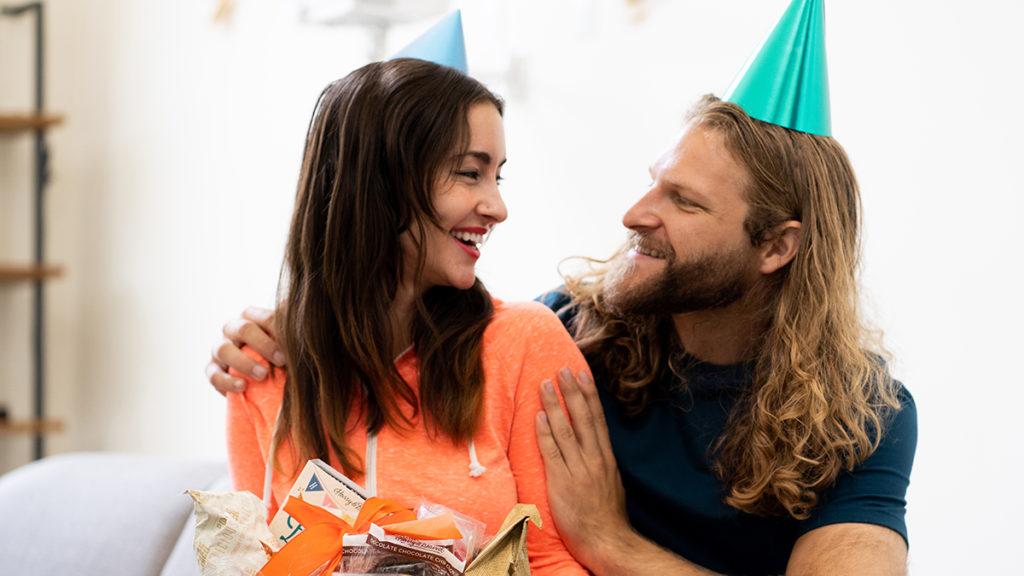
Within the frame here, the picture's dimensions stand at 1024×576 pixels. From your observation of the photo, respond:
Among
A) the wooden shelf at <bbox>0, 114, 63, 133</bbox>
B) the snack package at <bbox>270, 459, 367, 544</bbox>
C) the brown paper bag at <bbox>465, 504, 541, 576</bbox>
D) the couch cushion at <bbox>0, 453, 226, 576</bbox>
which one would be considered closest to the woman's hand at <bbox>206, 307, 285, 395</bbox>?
the snack package at <bbox>270, 459, 367, 544</bbox>

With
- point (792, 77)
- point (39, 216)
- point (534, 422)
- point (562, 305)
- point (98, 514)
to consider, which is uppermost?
point (792, 77)

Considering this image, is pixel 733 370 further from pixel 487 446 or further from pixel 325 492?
pixel 325 492

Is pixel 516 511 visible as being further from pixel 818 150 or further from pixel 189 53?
pixel 189 53

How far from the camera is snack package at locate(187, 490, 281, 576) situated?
130 centimetres

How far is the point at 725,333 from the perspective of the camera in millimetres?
Result: 1785

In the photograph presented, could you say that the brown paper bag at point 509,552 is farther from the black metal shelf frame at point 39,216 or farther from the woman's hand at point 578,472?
the black metal shelf frame at point 39,216

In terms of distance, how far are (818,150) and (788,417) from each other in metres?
0.42

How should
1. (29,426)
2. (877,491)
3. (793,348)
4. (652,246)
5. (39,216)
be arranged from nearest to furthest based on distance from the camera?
(877,491), (793,348), (652,246), (29,426), (39,216)

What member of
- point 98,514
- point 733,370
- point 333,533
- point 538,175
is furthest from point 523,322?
point 538,175

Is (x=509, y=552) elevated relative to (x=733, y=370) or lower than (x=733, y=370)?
lower

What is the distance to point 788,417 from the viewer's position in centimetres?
160

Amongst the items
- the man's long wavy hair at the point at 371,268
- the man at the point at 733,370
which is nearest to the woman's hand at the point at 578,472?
the man at the point at 733,370

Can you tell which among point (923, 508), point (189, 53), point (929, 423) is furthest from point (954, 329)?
point (189, 53)

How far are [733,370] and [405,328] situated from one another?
1.64ft
